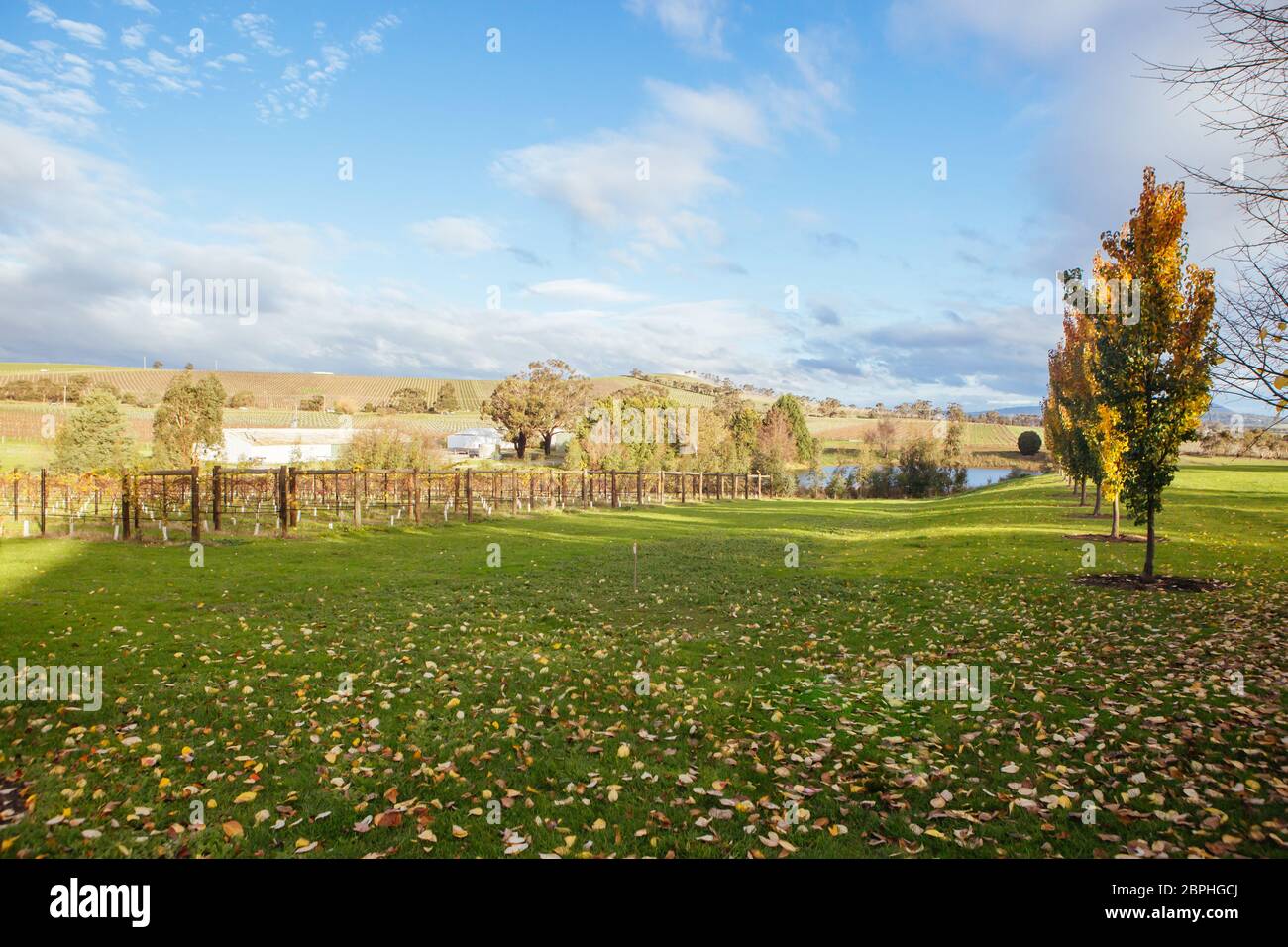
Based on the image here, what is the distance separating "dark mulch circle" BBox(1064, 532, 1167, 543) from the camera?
2139 cm

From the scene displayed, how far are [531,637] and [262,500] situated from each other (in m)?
34.4

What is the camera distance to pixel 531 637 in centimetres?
1146

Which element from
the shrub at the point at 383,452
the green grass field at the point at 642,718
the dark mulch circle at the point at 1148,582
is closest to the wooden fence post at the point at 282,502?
the green grass field at the point at 642,718

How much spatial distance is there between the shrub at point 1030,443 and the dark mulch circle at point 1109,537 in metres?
88.4

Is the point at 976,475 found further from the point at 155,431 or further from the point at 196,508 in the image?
the point at 155,431

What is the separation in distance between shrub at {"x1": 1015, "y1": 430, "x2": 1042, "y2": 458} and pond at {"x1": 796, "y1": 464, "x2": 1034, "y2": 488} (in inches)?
431

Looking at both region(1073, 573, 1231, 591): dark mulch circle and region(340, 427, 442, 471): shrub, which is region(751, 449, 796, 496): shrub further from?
region(1073, 573, 1231, 591): dark mulch circle

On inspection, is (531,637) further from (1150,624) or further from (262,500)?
(262,500)

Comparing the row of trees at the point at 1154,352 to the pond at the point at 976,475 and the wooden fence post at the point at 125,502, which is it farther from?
the pond at the point at 976,475

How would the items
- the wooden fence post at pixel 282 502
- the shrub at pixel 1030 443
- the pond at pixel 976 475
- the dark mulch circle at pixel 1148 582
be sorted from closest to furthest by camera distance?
1. the dark mulch circle at pixel 1148 582
2. the wooden fence post at pixel 282 502
3. the pond at pixel 976 475
4. the shrub at pixel 1030 443

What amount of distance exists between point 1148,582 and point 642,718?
13.1 meters

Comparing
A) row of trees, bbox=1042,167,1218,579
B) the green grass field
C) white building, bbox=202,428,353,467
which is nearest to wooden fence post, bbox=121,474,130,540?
the green grass field

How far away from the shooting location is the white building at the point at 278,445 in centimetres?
→ 6419
